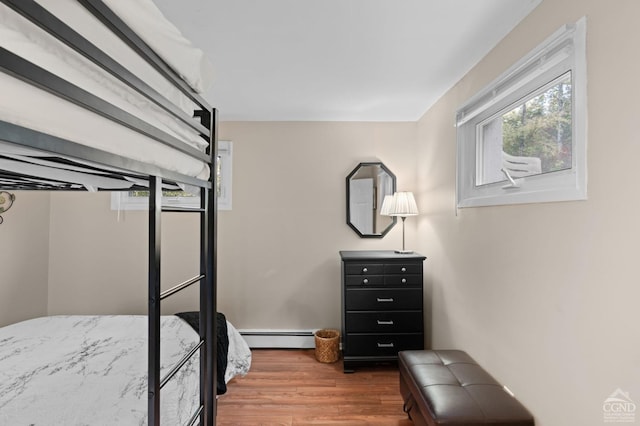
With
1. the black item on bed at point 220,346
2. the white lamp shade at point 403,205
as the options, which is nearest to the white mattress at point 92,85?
the black item on bed at point 220,346

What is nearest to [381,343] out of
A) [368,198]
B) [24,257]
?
[368,198]

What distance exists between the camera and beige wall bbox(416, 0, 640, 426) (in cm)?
101

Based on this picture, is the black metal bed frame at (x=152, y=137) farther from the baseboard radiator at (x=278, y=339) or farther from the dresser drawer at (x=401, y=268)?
the baseboard radiator at (x=278, y=339)

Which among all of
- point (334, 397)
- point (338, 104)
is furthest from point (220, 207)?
point (334, 397)

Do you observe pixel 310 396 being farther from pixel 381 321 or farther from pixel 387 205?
pixel 387 205

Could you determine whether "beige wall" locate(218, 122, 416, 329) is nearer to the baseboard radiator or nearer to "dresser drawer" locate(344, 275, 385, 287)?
the baseboard radiator

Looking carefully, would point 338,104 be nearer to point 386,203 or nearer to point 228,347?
point 386,203

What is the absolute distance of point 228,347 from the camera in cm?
225

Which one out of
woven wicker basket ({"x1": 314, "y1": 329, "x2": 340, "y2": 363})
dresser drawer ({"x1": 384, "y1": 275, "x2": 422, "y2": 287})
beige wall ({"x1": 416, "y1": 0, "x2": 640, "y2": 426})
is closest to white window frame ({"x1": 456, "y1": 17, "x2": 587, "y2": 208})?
beige wall ({"x1": 416, "y1": 0, "x2": 640, "y2": 426})

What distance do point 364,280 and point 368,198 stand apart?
3.06ft

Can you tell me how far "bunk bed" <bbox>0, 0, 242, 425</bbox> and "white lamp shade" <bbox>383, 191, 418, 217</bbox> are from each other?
1.87 m

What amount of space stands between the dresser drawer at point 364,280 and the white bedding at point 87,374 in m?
1.26

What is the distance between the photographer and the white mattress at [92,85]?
494 millimetres

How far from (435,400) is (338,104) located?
2319mm
